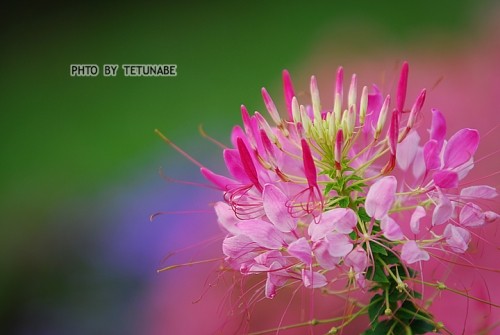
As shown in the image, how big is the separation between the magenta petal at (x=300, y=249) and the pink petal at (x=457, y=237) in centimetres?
10

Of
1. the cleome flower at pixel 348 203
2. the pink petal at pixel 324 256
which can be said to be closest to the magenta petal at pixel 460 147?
the cleome flower at pixel 348 203

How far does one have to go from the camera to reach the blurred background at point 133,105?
4.00 ft

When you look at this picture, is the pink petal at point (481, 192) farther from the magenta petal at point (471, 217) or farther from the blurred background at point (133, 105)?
the blurred background at point (133, 105)

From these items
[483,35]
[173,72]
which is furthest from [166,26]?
[483,35]

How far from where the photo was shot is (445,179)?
18.3 inches

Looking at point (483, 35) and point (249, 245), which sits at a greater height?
point (483, 35)

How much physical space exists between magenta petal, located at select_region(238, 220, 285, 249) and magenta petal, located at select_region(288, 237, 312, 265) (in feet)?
0.10

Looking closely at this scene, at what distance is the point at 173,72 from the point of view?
138 cm

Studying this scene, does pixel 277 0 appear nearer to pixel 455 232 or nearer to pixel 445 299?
pixel 445 299

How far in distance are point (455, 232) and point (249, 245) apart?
5.6 inches

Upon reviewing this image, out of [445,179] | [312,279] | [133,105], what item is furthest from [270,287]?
[133,105]

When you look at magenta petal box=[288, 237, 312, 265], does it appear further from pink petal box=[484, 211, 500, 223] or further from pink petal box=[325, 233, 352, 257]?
pink petal box=[484, 211, 500, 223]

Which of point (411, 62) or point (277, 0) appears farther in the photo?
point (277, 0)

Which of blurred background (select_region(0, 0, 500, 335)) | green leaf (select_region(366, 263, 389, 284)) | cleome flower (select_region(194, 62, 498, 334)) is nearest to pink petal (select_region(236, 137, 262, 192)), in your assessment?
cleome flower (select_region(194, 62, 498, 334))
